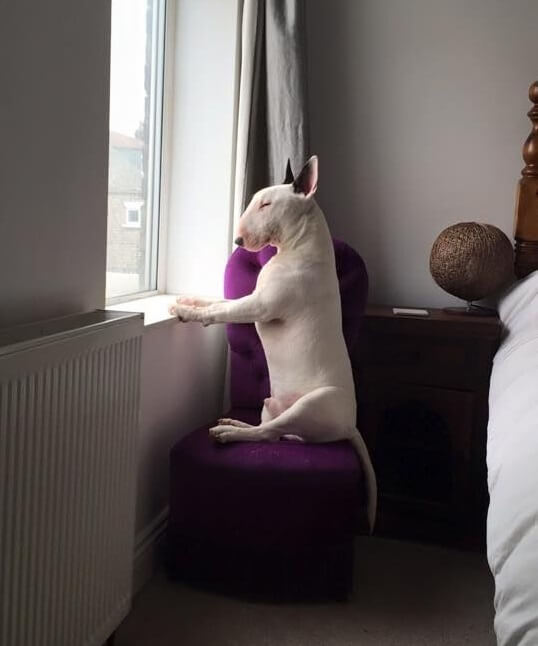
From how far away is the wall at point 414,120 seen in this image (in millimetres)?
2207

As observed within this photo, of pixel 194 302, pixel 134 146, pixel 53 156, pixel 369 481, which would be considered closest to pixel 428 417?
pixel 369 481

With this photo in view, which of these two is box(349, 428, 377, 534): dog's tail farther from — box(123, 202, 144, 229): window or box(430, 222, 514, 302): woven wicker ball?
box(123, 202, 144, 229): window

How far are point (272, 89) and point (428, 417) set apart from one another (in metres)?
1.19

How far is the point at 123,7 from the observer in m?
1.91

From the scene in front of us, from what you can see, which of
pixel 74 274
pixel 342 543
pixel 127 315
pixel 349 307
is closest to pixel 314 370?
pixel 349 307

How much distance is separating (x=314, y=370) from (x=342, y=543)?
44 cm

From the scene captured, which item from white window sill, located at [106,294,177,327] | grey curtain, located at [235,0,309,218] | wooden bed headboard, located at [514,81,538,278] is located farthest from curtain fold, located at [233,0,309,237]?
wooden bed headboard, located at [514,81,538,278]

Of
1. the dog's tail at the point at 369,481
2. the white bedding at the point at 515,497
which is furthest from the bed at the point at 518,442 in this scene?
the dog's tail at the point at 369,481

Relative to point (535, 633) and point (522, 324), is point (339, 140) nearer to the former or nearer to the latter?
point (522, 324)

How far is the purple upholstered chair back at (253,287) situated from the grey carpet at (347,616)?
0.62 meters

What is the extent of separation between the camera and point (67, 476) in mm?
1116

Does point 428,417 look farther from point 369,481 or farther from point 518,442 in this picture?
point 518,442

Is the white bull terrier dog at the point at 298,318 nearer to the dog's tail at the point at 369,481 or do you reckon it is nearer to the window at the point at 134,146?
the dog's tail at the point at 369,481

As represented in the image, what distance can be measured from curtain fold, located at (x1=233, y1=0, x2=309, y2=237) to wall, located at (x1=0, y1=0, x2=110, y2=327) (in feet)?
2.39
